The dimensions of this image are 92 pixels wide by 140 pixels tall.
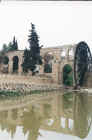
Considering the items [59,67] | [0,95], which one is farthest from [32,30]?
[0,95]

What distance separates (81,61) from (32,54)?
617cm

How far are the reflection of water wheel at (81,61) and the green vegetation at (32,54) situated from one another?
14.2ft

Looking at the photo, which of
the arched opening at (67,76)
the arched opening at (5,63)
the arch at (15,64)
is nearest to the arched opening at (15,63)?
the arch at (15,64)

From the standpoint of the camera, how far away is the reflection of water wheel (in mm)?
16688

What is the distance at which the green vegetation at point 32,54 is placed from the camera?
14859 millimetres

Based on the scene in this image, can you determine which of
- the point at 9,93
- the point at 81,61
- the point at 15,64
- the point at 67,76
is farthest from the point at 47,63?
the point at 9,93

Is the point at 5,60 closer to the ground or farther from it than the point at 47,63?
farther from it

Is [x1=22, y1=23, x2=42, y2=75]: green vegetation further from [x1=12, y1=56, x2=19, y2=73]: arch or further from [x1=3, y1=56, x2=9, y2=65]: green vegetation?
[x1=3, y1=56, x2=9, y2=65]: green vegetation

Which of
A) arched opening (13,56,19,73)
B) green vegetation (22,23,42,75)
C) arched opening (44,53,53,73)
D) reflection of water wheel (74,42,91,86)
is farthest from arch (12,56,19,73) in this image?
reflection of water wheel (74,42,91,86)

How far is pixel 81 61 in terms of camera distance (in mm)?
17812

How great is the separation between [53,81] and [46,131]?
1285 cm

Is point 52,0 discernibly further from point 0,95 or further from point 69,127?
point 0,95

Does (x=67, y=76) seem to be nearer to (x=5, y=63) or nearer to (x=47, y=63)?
(x=47, y=63)

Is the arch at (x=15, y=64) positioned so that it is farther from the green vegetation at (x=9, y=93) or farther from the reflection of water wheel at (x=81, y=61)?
the green vegetation at (x=9, y=93)
